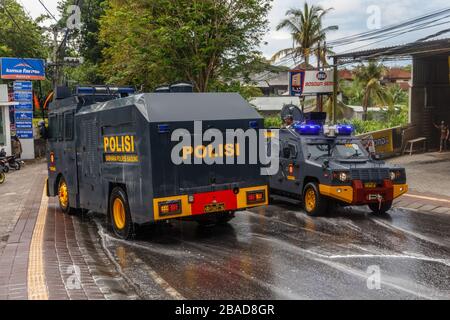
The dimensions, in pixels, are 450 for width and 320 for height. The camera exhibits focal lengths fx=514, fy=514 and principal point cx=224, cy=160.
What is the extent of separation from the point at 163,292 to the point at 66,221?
6.09 metres

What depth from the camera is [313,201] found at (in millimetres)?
11758

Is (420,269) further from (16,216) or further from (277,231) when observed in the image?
(16,216)

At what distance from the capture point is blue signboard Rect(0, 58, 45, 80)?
91.1 ft

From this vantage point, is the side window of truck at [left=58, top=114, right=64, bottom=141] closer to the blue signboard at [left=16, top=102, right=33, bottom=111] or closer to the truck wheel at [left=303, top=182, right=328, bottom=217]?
the truck wheel at [left=303, top=182, right=328, bottom=217]

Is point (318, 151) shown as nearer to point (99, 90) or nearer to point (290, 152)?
point (290, 152)

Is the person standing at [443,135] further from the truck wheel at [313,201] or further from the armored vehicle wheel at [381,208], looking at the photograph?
the truck wheel at [313,201]

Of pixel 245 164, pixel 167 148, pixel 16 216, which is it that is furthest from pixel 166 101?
pixel 16 216

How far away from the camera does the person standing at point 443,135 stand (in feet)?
77.5

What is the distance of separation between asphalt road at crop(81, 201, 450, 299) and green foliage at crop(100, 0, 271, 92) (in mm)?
9843

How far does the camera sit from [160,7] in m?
19.9

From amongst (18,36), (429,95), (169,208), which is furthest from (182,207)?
(18,36)
